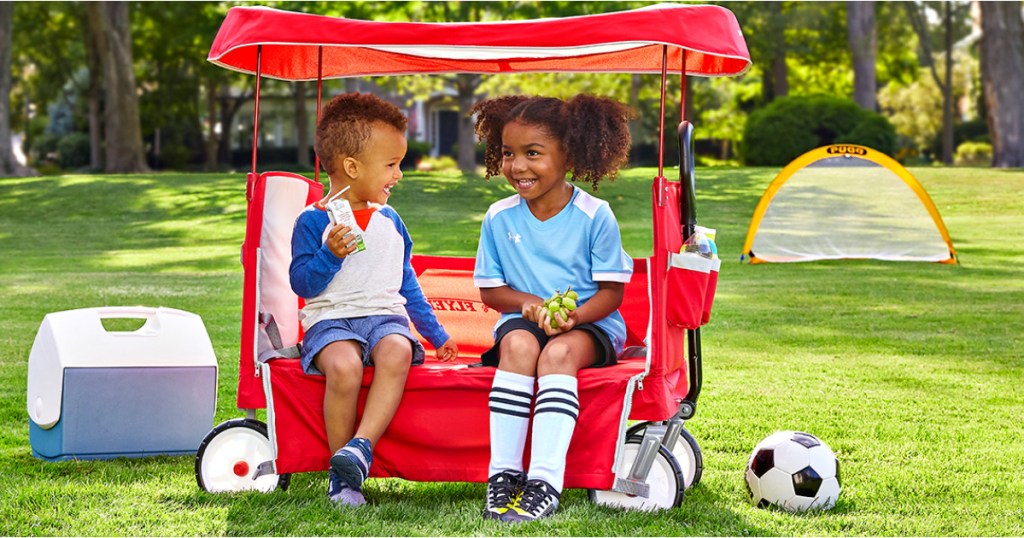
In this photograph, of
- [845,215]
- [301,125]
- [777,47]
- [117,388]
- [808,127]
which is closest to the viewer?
[117,388]

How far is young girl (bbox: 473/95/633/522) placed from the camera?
12.9ft

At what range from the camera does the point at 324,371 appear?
4090 millimetres

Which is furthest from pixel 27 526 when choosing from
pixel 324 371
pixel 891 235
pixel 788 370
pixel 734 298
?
pixel 891 235

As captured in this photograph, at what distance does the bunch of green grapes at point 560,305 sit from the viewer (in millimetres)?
3973

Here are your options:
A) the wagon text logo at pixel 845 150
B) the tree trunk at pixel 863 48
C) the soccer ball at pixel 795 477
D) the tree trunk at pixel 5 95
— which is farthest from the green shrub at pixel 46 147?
the soccer ball at pixel 795 477

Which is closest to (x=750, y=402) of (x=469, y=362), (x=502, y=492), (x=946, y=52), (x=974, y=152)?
(x=469, y=362)

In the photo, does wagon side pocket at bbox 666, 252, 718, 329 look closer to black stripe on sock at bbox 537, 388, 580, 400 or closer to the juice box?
black stripe on sock at bbox 537, 388, 580, 400

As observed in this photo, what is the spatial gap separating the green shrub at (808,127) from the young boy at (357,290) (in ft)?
74.1

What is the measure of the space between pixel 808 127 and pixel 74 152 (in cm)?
2130

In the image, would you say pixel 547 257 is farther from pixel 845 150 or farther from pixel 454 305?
pixel 845 150

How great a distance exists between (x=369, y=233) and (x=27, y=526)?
1.42m

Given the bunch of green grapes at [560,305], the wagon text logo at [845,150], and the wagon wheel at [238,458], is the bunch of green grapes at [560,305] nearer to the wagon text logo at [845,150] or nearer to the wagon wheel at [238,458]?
the wagon wheel at [238,458]

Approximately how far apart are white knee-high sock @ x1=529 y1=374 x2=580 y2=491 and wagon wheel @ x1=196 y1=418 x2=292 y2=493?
943 millimetres

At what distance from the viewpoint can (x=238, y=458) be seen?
4.21 m
